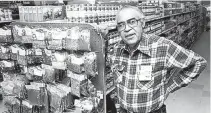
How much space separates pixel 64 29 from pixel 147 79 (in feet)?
3.72

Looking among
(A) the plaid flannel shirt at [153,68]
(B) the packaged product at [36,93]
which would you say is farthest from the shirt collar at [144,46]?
(B) the packaged product at [36,93]

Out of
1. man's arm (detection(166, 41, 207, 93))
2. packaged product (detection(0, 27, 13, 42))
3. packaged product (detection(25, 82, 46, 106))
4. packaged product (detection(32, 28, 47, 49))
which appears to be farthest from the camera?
packaged product (detection(0, 27, 13, 42))

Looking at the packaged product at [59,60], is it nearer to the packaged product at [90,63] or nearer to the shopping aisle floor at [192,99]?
the packaged product at [90,63]

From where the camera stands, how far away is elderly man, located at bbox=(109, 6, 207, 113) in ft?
6.07

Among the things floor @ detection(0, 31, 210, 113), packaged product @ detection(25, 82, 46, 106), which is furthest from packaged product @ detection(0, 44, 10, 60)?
floor @ detection(0, 31, 210, 113)

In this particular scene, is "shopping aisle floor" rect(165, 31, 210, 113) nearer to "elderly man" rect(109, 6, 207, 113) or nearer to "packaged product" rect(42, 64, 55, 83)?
"elderly man" rect(109, 6, 207, 113)

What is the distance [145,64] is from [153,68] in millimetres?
79

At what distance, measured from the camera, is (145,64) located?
6.18ft

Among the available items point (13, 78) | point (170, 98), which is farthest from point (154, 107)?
point (170, 98)

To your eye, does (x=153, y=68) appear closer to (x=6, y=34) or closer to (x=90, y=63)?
(x=90, y=63)

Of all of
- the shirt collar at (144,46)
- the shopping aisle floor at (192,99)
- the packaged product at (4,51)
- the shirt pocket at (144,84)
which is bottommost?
the shopping aisle floor at (192,99)

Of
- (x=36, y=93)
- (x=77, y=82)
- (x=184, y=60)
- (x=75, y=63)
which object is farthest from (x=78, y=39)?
(x=184, y=60)

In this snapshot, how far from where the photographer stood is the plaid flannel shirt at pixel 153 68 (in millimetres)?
1845

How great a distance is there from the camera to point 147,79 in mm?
1873
